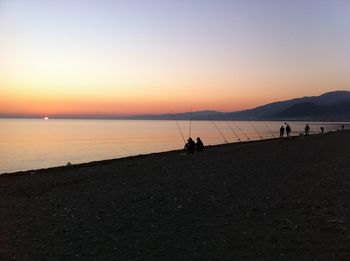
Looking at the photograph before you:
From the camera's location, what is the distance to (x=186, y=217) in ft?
30.1

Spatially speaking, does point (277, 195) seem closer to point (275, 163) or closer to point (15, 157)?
point (275, 163)

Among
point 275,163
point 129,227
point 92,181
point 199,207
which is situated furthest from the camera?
point 275,163

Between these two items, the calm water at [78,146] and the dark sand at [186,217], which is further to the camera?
the calm water at [78,146]

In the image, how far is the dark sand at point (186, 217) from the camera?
23.2ft

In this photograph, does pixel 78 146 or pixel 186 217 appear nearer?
pixel 186 217

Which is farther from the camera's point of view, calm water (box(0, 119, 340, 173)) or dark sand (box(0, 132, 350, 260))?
calm water (box(0, 119, 340, 173))

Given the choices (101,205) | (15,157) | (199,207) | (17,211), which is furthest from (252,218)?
(15,157)

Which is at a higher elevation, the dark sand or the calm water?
the dark sand

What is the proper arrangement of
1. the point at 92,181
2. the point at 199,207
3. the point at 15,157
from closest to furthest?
the point at 199,207 < the point at 92,181 < the point at 15,157

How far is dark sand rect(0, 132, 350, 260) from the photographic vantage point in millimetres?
7070

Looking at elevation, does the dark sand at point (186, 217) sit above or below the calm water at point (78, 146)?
above

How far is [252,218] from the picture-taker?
8.84m

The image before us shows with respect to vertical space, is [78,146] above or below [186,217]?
below

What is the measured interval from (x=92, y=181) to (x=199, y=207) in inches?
238
